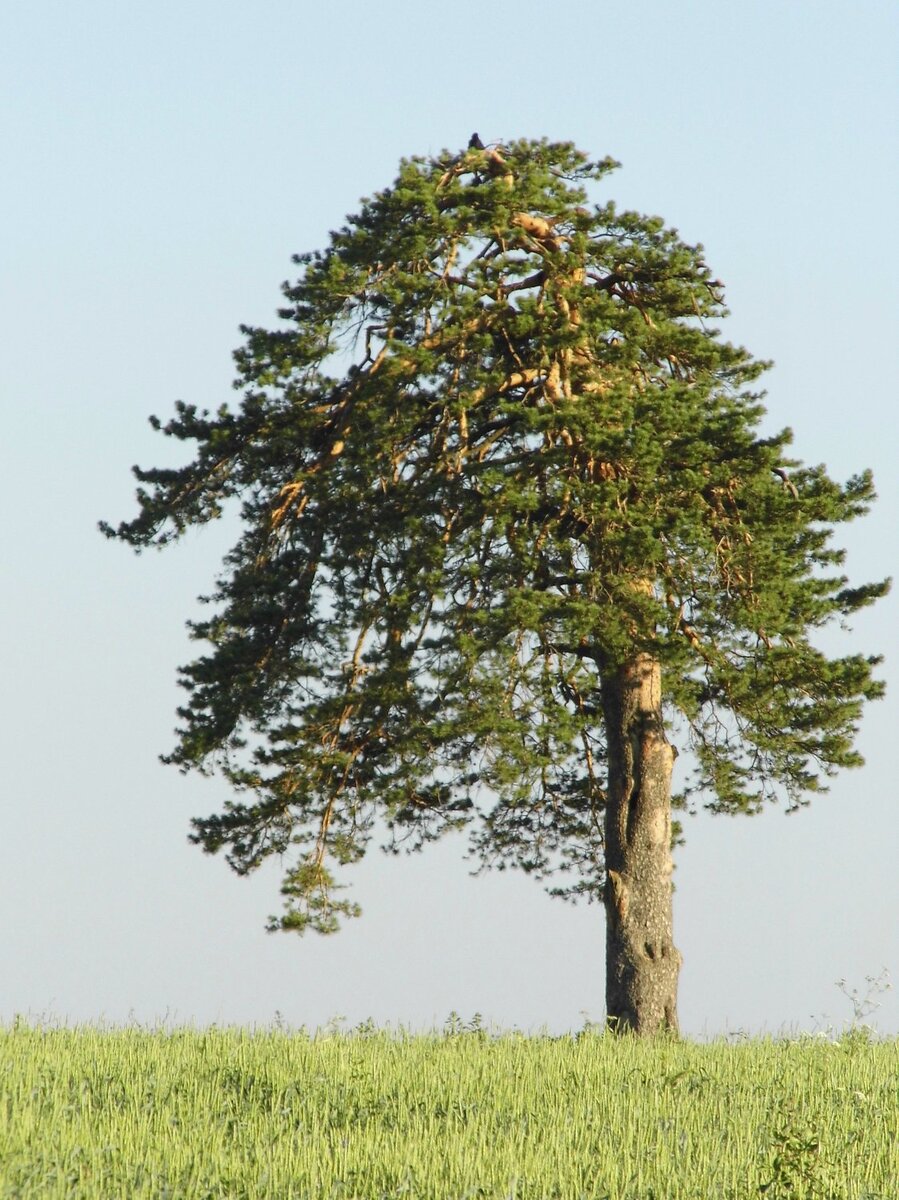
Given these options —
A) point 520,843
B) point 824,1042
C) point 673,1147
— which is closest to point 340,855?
point 520,843

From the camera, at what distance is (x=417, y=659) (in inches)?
674

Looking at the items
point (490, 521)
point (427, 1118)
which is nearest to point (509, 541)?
point (490, 521)

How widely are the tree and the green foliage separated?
4 cm

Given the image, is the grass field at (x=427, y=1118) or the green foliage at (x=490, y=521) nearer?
the grass field at (x=427, y=1118)

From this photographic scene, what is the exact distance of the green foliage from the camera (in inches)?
658

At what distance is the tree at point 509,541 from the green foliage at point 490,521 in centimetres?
4

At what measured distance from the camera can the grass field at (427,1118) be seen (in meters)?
8.86

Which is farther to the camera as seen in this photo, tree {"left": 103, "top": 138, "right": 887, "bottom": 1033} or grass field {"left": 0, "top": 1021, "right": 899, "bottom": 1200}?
tree {"left": 103, "top": 138, "right": 887, "bottom": 1033}

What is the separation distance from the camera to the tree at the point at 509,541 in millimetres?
16750

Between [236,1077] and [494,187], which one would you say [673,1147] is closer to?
[236,1077]

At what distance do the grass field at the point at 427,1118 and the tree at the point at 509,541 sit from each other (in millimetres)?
4028

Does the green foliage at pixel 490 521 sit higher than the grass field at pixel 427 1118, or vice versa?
the green foliage at pixel 490 521

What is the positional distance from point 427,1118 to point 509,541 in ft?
25.9

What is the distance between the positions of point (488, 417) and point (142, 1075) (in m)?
10.0
